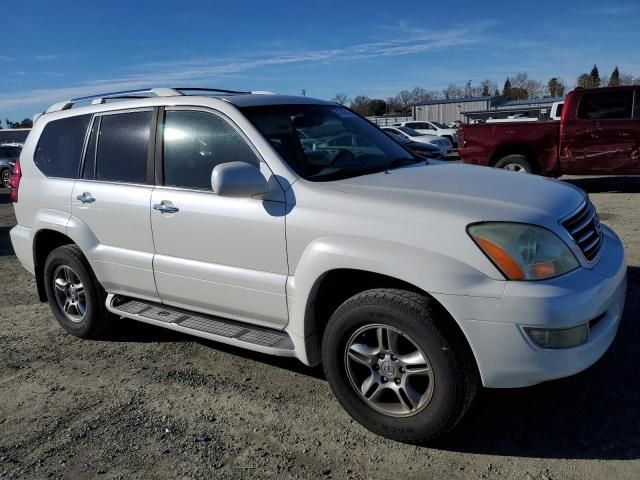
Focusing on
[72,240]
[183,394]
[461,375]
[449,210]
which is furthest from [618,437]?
[72,240]

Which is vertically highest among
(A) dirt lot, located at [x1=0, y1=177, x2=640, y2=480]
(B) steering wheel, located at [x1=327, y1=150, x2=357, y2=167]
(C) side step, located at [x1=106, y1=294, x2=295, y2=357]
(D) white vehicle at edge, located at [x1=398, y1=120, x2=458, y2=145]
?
(B) steering wheel, located at [x1=327, y1=150, x2=357, y2=167]

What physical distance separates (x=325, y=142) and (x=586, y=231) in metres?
1.72

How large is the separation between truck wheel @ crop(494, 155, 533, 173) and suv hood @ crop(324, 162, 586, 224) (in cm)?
742

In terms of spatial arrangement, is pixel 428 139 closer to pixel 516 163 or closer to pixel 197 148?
pixel 516 163

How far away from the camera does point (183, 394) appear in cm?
370

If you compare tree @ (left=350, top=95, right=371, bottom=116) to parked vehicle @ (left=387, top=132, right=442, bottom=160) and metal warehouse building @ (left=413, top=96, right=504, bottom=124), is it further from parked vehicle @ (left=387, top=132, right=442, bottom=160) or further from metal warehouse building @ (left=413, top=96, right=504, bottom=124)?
parked vehicle @ (left=387, top=132, right=442, bottom=160)

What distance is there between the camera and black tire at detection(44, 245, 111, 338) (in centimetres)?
448

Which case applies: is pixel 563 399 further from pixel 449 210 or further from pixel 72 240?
pixel 72 240

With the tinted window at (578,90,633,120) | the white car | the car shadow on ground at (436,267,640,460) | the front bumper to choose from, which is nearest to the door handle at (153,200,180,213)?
the front bumper

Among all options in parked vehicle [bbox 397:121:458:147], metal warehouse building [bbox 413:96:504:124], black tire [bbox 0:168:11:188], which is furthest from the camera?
metal warehouse building [bbox 413:96:504:124]

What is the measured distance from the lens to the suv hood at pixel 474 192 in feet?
9.24

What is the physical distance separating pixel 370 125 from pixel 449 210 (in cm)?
196

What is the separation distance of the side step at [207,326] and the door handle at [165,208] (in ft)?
2.38

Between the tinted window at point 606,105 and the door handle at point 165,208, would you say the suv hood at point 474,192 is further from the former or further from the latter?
the tinted window at point 606,105
